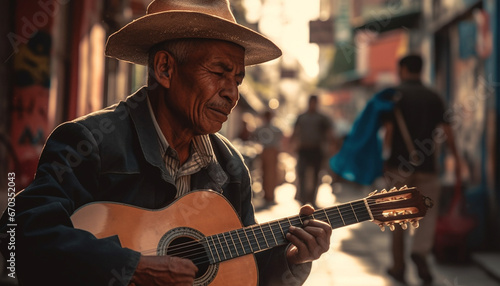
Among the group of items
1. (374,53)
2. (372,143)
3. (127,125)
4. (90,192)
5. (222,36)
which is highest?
(222,36)

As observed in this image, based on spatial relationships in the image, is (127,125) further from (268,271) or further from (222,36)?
(268,271)

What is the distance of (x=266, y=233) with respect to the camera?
2791 millimetres

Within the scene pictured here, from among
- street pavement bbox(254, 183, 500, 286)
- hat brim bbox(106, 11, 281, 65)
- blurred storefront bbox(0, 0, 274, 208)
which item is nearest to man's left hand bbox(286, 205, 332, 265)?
hat brim bbox(106, 11, 281, 65)

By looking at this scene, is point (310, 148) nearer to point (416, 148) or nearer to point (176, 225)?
point (416, 148)

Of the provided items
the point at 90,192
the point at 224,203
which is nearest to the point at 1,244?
the point at 90,192

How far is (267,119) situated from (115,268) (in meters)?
11.8

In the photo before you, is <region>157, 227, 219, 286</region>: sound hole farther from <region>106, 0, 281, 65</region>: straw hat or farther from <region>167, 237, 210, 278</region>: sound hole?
<region>106, 0, 281, 65</region>: straw hat

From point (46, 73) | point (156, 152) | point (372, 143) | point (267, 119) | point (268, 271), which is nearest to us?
point (156, 152)

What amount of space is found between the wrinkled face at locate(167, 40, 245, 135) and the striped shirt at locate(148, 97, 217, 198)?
140 mm

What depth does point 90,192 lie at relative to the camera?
8.29 ft

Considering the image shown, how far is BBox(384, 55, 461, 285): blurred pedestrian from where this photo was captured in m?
6.49

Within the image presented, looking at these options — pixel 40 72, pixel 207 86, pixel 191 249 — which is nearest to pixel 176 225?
pixel 191 249

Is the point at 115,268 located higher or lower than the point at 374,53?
higher

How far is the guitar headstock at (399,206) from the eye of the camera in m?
2.80
